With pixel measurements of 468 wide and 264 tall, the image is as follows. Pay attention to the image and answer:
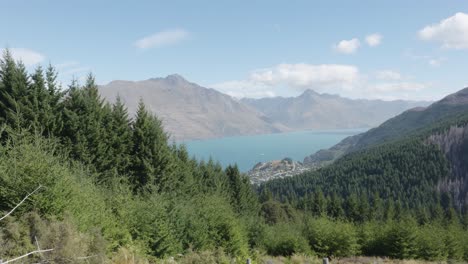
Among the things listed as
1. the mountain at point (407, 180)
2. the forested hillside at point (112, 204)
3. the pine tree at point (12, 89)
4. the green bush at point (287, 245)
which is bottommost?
the mountain at point (407, 180)

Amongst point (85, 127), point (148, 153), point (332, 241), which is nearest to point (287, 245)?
point (332, 241)

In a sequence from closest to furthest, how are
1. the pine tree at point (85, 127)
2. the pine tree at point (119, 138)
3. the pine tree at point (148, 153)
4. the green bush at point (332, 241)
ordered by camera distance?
the pine tree at point (85, 127)
the green bush at point (332, 241)
the pine tree at point (119, 138)
the pine tree at point (148, 153)

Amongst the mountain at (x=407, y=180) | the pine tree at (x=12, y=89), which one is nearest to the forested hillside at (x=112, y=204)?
the pine tree at (x=12, y=89)

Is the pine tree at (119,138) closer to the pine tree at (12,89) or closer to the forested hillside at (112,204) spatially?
the forested hillside at (112,204)

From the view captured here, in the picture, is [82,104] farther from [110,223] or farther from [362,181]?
[362,181]

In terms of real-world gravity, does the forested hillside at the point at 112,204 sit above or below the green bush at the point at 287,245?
above

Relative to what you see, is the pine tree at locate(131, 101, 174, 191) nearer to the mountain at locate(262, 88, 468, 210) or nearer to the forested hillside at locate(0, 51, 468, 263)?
the forested hillside at locate(0, 51, 468, 263)

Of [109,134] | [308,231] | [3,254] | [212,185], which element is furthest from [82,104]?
[212,185]

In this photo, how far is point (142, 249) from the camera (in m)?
15.7

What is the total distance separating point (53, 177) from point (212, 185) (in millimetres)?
45071

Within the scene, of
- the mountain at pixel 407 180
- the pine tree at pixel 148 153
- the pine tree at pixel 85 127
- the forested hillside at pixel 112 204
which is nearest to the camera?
the forested hillside at pixel 112 204

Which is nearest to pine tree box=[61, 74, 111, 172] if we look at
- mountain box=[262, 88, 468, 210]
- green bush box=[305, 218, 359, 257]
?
green bush box=[305, 218, 359, 257]

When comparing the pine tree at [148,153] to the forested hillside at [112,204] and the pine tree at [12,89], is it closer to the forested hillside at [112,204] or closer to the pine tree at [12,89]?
the forested hillside at [112,204]

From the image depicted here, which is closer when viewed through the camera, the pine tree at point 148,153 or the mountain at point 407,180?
the pine tree at point 148,153
